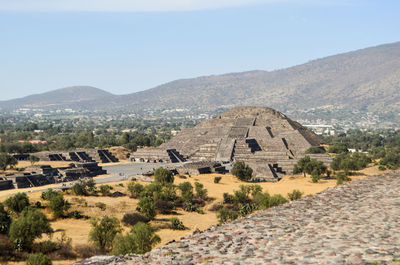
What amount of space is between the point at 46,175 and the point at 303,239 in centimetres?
5359

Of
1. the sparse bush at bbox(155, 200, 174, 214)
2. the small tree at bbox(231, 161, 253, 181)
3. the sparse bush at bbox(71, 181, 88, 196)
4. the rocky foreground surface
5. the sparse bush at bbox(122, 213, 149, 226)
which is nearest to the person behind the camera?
the rocky foreground surface

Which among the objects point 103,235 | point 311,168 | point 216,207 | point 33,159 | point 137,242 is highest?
point 33,159

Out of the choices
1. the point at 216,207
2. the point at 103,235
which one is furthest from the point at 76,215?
the point at 216,207

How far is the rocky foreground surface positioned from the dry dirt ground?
17426mm

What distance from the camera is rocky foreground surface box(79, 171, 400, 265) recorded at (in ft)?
33.9

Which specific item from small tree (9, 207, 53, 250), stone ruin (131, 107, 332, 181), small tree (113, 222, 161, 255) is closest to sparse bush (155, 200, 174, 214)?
small tree (9, 207, 53, 250)

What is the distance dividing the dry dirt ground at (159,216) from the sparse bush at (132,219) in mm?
1017

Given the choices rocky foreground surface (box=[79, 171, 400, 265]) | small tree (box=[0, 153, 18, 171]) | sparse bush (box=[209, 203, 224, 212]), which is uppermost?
rocky foreground surface (box=[79, 171, 400, 265])

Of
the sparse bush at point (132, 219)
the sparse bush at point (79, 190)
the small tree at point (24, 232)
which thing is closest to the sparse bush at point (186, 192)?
the sparse bush at point (132, 219)

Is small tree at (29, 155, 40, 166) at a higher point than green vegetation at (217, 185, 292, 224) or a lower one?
higher

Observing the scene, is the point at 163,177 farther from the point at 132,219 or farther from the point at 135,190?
the point at 132,219

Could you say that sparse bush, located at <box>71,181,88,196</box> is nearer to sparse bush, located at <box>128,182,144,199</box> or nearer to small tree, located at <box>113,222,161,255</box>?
sparse bush, located at <box>128,182,144,199</box>

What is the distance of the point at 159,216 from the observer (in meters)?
42.8

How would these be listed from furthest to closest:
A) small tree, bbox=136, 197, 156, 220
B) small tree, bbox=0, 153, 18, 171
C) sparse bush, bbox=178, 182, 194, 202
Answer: small tree, bbox=0, 153, 18, 171
sparse bush, bbox=178, 182, 194, 202
small tree, bbox=136, 197, 156, 220
